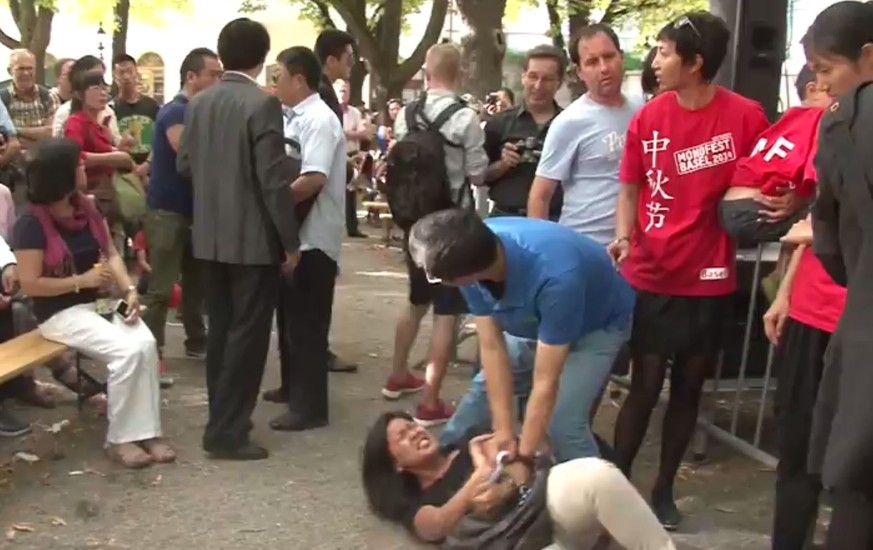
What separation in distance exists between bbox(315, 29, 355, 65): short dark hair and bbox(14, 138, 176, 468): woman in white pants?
1.72 metres

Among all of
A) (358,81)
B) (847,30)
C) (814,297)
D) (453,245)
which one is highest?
(847,30)

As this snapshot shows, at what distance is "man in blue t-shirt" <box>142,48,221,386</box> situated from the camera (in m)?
6.79

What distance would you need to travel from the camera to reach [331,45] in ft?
22.1

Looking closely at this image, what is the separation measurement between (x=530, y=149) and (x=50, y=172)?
225 cm

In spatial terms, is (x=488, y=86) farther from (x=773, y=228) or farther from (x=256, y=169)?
(x=773, y=228)

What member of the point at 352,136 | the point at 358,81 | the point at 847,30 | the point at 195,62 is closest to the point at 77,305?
the point at 195,62

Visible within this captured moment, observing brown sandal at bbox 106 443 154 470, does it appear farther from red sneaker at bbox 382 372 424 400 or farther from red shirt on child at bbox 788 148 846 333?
red shirt on child at bbox 788 148 846 333

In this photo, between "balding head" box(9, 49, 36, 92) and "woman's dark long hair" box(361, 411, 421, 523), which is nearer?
"woman's dark long hair" box(361, 411, 421, 523)

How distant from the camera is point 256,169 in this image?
5367 mm

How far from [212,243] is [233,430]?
876 mm

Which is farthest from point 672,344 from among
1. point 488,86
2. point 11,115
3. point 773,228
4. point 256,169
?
point 488,86

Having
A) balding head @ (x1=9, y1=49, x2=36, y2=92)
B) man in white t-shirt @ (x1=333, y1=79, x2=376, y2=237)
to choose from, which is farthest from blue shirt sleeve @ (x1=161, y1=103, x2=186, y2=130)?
man in white t-shirt @ (x1=333, y1=79, x2=376, y2=237)

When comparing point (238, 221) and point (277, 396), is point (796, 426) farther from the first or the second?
point (277, 396)

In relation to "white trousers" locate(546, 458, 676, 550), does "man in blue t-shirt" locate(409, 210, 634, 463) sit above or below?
above
